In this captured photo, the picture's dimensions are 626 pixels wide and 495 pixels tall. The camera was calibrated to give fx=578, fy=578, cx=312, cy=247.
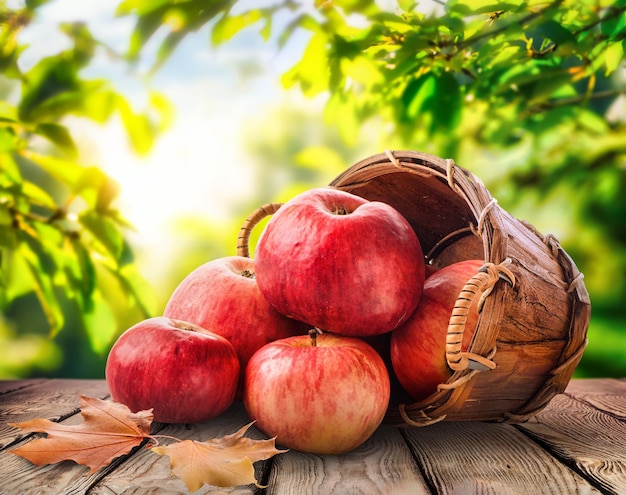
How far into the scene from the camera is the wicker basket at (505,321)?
769mm

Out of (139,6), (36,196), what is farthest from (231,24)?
(36,196)

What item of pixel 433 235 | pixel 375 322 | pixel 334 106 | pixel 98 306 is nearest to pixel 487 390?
pixel 375 322

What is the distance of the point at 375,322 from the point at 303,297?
11cm

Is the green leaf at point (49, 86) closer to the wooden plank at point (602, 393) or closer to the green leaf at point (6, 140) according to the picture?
the green leaf at point (6, 140)

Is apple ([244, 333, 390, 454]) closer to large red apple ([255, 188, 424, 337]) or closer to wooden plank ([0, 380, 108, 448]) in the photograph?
large red apple ([255, 188, 424, 337])

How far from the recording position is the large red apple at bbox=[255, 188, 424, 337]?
2.75 ft

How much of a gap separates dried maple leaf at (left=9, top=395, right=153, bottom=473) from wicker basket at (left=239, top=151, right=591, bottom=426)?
1.27 feet

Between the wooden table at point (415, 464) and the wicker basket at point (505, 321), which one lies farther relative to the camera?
the wicker basket at point (505, 321)

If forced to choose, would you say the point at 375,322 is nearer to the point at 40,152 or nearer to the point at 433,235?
the point at 433,235

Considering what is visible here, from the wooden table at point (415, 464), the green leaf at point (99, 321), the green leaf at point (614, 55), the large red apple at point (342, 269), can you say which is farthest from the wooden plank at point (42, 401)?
the green leaf at point (614, 55)

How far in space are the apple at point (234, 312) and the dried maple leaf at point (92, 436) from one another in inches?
8.1

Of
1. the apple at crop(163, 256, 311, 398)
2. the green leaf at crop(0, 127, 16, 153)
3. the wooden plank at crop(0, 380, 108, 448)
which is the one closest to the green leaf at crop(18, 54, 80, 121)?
the green leaf at crop(0, 127, 16, 153)

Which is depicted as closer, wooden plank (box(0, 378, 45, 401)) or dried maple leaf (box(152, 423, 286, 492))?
dried maple leaf (box(152, 423, 286, 492))

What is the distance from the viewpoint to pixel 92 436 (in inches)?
30.1
